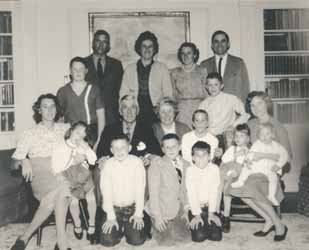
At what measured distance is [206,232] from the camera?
2.75 metres

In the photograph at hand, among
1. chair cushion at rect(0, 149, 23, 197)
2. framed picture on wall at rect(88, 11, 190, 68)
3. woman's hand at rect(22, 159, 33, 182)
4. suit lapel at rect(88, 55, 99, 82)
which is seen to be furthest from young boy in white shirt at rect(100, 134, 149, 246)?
framed picture on wall at rect(88, 11, 190, 68)

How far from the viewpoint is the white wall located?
4043mm

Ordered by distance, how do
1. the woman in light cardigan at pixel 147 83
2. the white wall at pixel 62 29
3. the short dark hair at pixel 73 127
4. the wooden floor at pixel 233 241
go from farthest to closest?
the white wall at pixel 62 29
the woman in light cardigan at pixel 147 83
the short dark hair at pixel 73 127
the wooden floor at pixel 233 241

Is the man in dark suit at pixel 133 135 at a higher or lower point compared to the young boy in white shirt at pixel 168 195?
higher

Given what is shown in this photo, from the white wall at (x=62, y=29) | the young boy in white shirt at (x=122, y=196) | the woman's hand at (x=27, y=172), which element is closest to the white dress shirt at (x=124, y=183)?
the young boy in white shirt at (x=122, y=196)

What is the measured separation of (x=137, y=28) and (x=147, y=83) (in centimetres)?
87

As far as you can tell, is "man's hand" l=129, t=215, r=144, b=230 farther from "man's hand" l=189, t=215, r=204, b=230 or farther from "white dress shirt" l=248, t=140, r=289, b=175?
"white dress shirt" l=248, t=140, r=289, b=175

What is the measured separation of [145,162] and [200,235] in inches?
23.6

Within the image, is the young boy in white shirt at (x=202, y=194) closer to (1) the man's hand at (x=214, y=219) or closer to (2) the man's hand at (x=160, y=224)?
(1) the man's hand at (x=214, y=219)

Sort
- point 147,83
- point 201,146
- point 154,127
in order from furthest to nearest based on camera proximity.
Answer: point 147,83, point 154,127, point 201,146

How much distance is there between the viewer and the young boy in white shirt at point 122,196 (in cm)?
269

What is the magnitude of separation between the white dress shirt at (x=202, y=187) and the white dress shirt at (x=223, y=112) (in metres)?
0.55

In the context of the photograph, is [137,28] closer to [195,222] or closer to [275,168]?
[275,168]

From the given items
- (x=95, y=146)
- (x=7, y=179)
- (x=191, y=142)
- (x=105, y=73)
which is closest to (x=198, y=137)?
(x=191, y=142)
